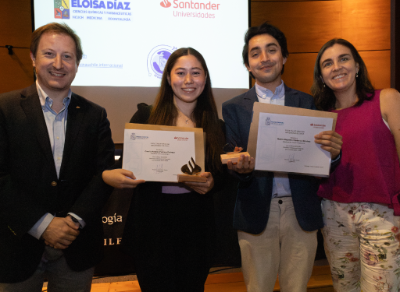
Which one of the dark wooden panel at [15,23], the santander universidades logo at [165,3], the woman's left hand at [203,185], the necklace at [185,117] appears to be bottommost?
the woman's left hand at [203,185]

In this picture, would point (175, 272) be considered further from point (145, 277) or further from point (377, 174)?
point (377, 174)

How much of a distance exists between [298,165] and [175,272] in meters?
0.85

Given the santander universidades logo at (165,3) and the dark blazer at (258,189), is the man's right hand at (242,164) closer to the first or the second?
the dark blazer at (258,189)

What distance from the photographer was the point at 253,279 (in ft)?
4.99

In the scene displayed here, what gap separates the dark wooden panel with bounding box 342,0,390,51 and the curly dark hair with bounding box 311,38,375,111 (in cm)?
264

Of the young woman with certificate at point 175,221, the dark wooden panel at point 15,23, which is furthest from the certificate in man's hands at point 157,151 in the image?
the dark wooden panel at point 15,23

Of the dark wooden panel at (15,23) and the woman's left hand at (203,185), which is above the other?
the dark wooden panel at (15,23)

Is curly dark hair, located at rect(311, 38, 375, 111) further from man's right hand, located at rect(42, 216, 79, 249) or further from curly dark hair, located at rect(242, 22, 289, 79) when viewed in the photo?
man's right hand, located at rect(42, 216, 79, 249)

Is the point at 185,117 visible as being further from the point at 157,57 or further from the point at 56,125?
the point at 157,57

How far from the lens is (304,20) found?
380 cm

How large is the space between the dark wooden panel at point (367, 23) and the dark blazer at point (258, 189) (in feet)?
9.88

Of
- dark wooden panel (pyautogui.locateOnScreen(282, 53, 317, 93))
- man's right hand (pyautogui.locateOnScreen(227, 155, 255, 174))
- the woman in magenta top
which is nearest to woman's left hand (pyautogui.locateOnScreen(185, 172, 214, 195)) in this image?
man's right hand (pyautogui.locateOnScreen(227, 155, 255, 174))

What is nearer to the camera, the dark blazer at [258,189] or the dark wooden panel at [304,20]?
the dark blazer at [258,189]

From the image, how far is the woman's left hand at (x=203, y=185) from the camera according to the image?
137 centimetres
